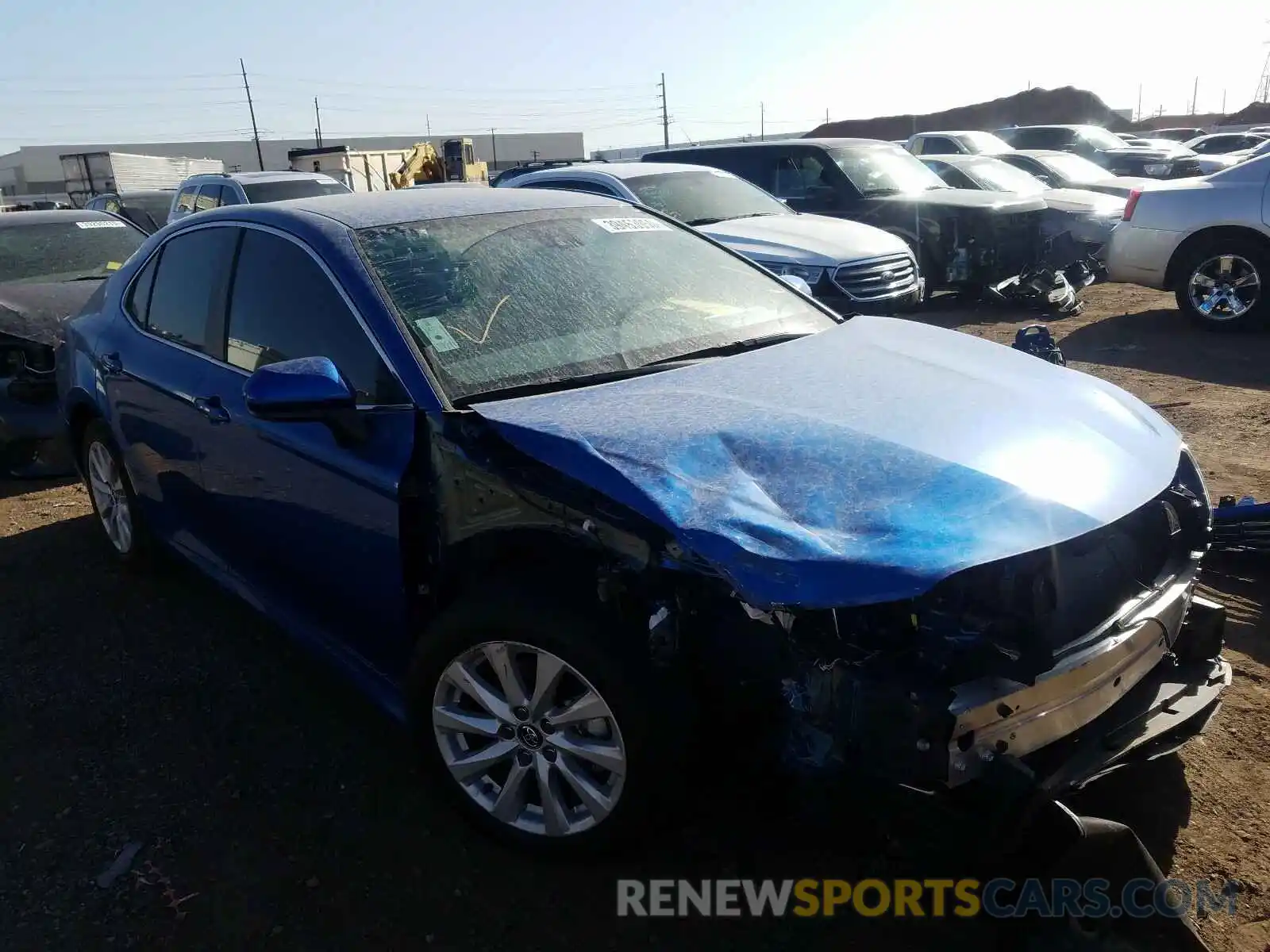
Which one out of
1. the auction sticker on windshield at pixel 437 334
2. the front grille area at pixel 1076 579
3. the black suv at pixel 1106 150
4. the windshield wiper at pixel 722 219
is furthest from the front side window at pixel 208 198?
the black suv at pixel 1106 150

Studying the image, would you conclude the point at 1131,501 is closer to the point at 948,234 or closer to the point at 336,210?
the point at 336,210

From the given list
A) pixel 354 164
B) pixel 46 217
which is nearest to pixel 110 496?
pixel 46 217

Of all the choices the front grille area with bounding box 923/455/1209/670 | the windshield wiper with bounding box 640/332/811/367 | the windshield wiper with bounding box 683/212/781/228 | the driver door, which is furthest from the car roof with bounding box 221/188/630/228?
the windshield wiper with bounding box 683/212/781/228

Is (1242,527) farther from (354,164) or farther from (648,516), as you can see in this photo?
(354,164)

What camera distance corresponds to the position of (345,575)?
2.98 metres

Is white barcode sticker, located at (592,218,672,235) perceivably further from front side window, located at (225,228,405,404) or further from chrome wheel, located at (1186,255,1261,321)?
chrome wheel, located at (1186,255,1261,321)

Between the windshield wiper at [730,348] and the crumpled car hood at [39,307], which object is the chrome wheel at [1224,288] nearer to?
the windshield wiper at [730,348]

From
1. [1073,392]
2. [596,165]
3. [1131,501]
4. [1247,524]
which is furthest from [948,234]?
[1131,501]

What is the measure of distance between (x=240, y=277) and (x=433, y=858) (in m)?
2.11

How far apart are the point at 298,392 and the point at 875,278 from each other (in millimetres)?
6750

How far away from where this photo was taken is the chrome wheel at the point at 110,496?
14.8 ft

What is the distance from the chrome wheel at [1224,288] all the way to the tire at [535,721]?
8.60 meters

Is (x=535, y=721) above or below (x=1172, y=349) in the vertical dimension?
above

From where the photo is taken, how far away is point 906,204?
10.5 metres
